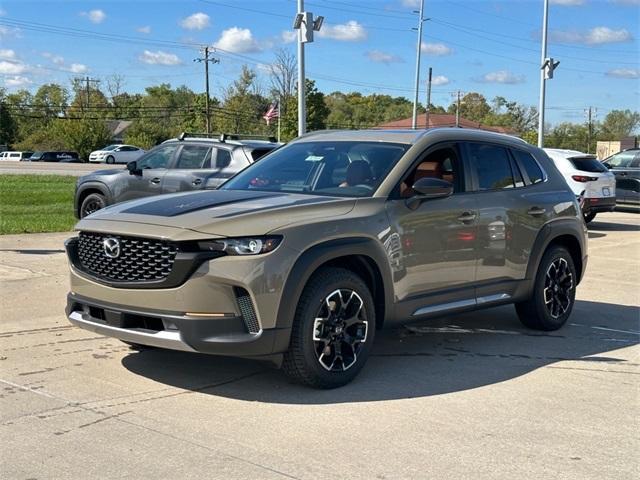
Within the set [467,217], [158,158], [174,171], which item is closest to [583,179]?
[174,171]

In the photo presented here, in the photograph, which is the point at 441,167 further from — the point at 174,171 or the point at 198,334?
the point at 174,171

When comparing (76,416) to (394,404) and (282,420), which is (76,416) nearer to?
(282,420)

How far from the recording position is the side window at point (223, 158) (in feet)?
41.8

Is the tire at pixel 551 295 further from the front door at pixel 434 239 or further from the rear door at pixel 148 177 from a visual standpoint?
the rear door at pixel 148 177

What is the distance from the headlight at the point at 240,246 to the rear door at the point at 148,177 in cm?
891

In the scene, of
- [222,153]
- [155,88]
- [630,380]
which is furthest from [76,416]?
[155,88]

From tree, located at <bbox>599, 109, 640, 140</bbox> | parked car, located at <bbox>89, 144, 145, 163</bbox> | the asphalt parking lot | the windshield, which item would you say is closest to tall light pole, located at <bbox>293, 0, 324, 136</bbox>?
the windshield

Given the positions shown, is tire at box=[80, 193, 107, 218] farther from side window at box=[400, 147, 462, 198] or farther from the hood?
side window at box=[400, 147, 462, 198]

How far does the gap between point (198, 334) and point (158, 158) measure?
9.40 meters

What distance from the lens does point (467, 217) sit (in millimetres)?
6273

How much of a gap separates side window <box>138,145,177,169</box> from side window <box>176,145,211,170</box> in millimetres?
298

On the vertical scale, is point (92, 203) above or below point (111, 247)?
below

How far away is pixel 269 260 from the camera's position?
482cm

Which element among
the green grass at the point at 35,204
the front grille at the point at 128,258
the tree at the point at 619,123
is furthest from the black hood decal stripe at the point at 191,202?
the tree at the point at 619,123
